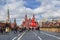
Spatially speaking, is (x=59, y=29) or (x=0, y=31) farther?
(x=59, y=29)

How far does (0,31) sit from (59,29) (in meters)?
21.6

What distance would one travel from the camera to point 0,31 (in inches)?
2798

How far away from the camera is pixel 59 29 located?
3214 inches
